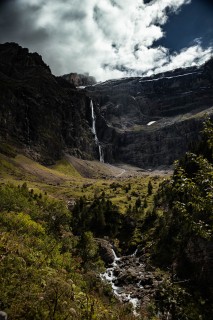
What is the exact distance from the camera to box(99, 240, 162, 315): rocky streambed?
197ft

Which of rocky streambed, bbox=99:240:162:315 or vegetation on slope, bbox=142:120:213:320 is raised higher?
vegetation on slope, bbox=142:120:213:320

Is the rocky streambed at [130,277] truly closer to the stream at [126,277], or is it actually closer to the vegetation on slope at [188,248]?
the stream at [126,277]

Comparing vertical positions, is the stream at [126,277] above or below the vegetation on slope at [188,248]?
below

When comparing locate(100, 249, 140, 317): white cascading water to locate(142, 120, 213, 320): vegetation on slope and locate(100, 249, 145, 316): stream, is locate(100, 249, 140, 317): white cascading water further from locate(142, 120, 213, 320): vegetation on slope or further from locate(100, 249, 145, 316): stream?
locate(142, 120, 213, 320): vegetation on slope

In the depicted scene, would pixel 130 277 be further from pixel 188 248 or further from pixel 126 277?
pixel 188 248

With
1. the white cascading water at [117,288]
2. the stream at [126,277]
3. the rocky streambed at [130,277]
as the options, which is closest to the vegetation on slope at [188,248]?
the rocky streambed at [130,277]

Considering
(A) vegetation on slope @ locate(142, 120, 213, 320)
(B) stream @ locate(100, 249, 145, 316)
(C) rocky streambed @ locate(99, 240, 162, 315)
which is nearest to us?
(A) vegetation on slope @ locate(142, 120, 213, 320)

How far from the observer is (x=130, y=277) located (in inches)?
2734

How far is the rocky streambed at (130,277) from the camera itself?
5991 cm

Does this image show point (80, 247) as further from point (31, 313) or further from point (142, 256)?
point (31, 313)

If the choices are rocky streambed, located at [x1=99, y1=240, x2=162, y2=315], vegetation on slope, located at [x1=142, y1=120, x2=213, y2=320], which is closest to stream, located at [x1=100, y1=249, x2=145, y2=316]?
A: rocky streambed, located at [x1=99, y1=240, x2=162, y2=315]

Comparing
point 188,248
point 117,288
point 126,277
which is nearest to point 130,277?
point 126,277

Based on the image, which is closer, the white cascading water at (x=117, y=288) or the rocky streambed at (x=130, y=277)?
the white cascading water at (x=117, y=288)

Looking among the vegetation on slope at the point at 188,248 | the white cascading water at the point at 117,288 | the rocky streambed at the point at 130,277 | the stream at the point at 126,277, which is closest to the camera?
the vegetation on slope at the point at 188,248
